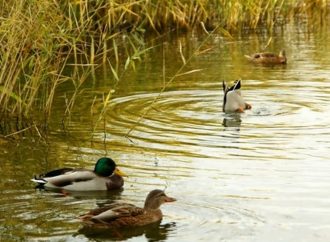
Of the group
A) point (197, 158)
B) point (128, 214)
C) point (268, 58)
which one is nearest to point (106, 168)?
point (197, 158)

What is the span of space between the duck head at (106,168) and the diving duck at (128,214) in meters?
1.11

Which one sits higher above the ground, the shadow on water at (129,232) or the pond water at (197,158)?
the pond water at (197,158)

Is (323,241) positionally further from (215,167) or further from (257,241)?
(215,167)

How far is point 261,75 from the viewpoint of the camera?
56.5 ft

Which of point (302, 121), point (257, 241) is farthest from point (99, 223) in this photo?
point (302, 121)

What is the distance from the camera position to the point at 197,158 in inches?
414

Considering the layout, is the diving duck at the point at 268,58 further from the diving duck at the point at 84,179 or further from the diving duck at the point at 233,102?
the diving duck at the point at 84,179

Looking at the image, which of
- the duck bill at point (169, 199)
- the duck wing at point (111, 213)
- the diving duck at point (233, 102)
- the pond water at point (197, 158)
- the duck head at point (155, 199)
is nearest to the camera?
the duck wing at point (111, 213)

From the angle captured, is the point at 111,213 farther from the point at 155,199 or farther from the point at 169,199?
the point at 169,199

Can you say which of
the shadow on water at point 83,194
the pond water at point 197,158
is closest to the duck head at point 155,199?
the pond water at point 197,158

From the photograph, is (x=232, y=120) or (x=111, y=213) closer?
(x=111, y=213)

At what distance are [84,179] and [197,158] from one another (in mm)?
1516

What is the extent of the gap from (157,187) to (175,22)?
12.1 meters

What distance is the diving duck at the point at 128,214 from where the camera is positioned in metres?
7.90
